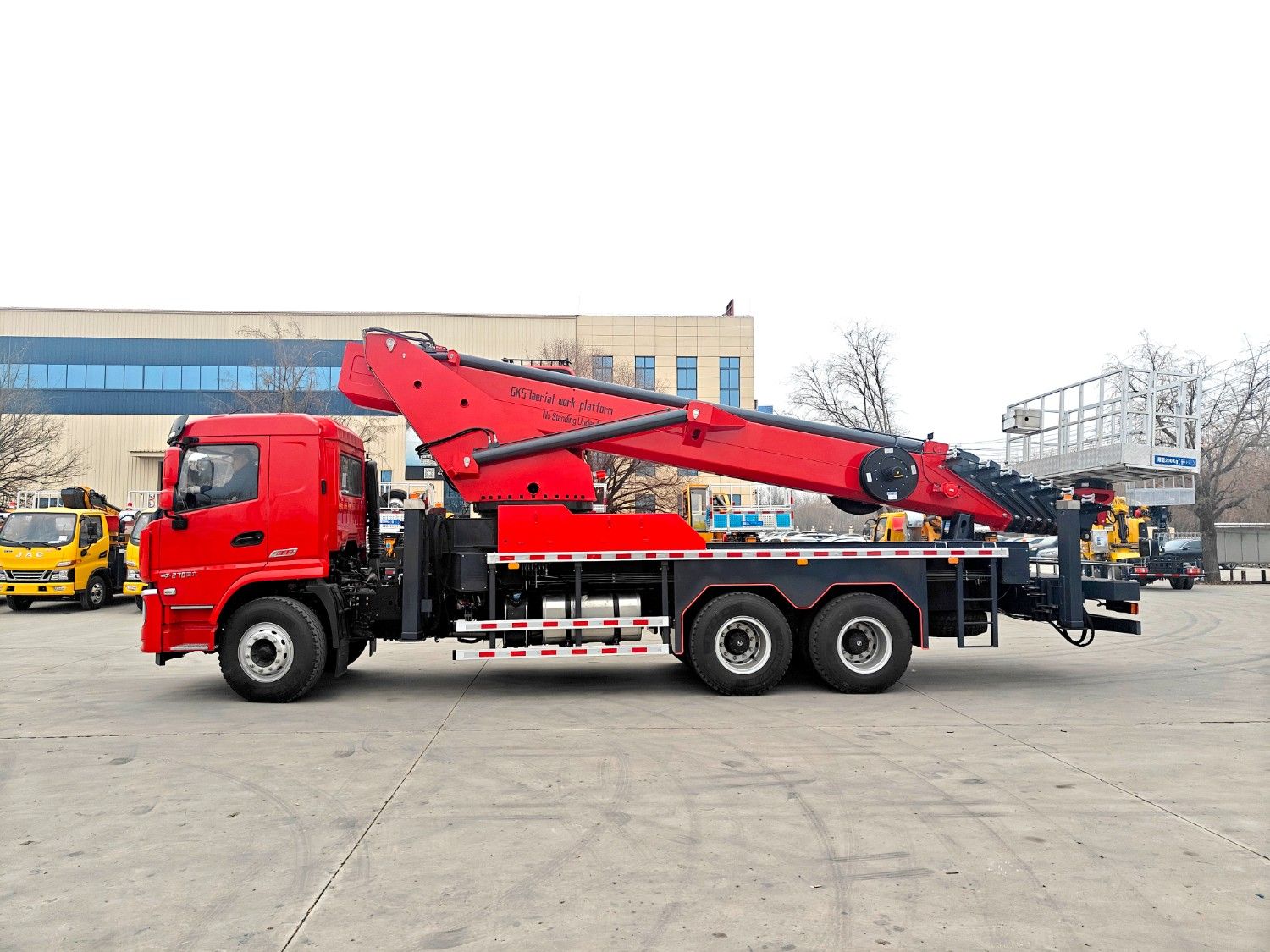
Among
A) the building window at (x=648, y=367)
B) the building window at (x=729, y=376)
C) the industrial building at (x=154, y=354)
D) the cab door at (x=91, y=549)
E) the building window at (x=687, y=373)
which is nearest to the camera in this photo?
the cab door at (x=91, y=549)

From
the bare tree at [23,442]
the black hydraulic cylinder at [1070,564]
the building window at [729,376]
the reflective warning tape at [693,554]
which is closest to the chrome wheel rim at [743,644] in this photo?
the reflective warning tape at [693,554]

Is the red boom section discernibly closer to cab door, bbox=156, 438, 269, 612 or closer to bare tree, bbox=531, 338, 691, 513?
cab door, bbox=156, 438, 269, 612

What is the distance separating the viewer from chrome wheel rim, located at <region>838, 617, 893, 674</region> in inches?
378

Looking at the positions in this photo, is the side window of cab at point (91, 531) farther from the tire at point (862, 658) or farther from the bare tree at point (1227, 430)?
the bare tree at point (1227, 430)

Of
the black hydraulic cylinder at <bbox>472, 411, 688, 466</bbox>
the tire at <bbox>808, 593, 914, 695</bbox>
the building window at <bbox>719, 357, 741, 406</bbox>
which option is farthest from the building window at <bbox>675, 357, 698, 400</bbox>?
the tire at <bbox>808, 593, 914, 695</bbox>

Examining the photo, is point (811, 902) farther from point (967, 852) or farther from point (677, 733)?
point (677, 733)

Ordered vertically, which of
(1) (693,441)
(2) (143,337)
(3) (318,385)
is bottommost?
(1) (693,441)

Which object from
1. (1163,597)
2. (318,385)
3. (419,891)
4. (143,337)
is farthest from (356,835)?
(143,337)

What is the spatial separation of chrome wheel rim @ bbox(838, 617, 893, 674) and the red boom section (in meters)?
2.04

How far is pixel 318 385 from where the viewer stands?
137 feet

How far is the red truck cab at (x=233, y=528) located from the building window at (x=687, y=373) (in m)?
41.4

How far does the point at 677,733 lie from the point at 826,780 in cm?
174

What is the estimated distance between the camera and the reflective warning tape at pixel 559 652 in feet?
30.8

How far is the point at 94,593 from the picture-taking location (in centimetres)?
2177
